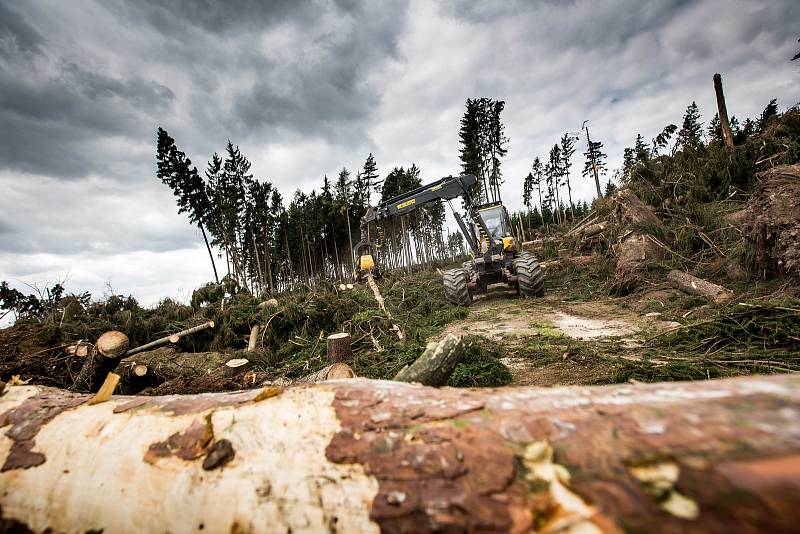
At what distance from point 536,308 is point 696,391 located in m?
7.71

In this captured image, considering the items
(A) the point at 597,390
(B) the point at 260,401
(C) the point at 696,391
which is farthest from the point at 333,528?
(C) the point at 696,391

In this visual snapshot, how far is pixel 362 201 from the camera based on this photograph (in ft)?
117

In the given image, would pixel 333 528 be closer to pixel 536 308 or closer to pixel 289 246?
pixel 536 308

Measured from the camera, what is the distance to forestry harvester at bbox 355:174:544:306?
901 centimetres

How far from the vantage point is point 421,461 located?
39.6 inches

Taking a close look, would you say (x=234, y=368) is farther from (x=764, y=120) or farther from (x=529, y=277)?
(x=764, y=120)

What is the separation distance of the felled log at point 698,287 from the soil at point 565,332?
0.29 meters

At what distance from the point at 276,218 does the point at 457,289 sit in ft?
107

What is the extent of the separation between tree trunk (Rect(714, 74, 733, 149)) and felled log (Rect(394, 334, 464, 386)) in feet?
46.4

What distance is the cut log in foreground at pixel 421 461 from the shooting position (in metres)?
0.73

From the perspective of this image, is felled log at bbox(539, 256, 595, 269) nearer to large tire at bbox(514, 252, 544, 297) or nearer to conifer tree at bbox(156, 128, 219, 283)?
large tire at bbox(514, 252, 544, 297)

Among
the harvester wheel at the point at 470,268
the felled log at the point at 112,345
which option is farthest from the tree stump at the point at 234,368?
the harvester wheel at the point at 470,268

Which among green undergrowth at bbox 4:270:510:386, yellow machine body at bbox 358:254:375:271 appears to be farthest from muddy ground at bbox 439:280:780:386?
yellow machine body at bbox 358:254:375:271

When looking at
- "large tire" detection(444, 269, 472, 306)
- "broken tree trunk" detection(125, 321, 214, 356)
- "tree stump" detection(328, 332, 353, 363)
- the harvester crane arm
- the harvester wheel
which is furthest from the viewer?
the harvester wheel
